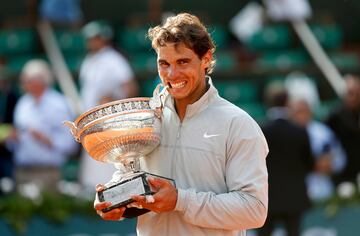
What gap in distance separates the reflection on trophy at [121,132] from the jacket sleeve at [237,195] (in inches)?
5.9

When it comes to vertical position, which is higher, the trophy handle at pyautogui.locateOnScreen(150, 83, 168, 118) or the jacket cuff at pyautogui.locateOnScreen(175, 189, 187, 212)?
the trophy handle at pyautogui.locateOnScreen(150, 83, 168, 118)

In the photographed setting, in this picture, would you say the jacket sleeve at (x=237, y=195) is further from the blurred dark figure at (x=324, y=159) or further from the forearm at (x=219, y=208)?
the blurred dark figure at (x=324, y=159)

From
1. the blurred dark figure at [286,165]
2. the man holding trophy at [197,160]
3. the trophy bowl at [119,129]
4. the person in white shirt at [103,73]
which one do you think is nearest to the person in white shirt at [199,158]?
the man holding trophy at [197,160]

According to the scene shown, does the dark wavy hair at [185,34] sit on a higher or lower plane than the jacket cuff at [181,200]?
higher

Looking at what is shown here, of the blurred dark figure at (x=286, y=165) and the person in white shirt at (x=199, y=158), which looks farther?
the blurred dark figure at (x=286, y=165)

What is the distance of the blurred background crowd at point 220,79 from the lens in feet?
30.1

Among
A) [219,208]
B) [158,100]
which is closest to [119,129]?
[158,100]

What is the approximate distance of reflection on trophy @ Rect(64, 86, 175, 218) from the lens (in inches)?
168

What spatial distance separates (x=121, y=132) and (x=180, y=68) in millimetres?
335

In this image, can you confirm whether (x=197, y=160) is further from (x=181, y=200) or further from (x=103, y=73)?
(x=103, y=73)

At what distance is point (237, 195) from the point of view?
4.25 m

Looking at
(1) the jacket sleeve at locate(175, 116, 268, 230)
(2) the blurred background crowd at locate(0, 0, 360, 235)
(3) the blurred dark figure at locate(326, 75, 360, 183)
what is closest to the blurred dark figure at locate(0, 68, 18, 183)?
(2) the blurred background crowd at locate(0, 0, 360, 235)

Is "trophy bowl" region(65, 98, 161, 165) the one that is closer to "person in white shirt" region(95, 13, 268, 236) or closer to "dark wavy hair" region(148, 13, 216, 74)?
"person in white shirt" region(95, 13, 268, 236)

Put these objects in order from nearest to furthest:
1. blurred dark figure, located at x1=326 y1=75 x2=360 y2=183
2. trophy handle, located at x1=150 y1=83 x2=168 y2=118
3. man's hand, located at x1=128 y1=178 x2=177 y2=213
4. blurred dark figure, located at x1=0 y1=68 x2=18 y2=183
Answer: man's hand, located at x1=128 y1=178 x2=177 y2=213 < trophy handle, located at x1=150 y1=83 x2=168 y2=118 < blurred dark figure, located at x1=0 y1=68 x2=18 y2=183 < blurred dark figure, located at x1=326 y1=75 x2=360 y2=183
